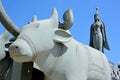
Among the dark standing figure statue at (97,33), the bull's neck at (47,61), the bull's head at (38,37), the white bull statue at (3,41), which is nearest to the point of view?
the bull's head at (38,37)

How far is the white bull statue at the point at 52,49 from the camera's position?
226cm

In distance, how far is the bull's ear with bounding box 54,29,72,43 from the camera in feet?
7.87

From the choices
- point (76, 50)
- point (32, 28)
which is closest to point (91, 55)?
point (76, 50)

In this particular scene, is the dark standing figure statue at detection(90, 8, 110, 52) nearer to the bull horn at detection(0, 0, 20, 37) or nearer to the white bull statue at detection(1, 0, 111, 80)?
the white bull statue at detection(1, 0, 111, 80)

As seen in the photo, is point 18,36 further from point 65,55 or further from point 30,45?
point 65,55

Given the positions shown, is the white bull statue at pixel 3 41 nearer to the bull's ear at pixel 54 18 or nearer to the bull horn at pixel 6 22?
the bull horn at pixel 6 22

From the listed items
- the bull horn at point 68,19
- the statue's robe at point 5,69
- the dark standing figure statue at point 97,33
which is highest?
the dark standing figure statue at point 97,33

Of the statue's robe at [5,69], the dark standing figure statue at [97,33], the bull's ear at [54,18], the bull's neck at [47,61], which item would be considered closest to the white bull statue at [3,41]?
the statue's robe at [5,69]

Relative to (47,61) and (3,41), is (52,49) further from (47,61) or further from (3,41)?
(3,41)

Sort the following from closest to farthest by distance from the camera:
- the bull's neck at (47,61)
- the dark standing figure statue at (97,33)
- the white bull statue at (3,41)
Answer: the bull's neck at (47,61) → the white bull statue at (3,41) → the dark standing figure statue at (97,33)

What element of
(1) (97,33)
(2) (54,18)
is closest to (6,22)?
(2) (54,18)

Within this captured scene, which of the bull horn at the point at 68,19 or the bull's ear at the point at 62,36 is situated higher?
the bull horn at the point at 68,19

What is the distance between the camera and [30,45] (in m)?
2.26

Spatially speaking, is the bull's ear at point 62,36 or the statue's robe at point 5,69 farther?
the statue's robe at point 5,69
